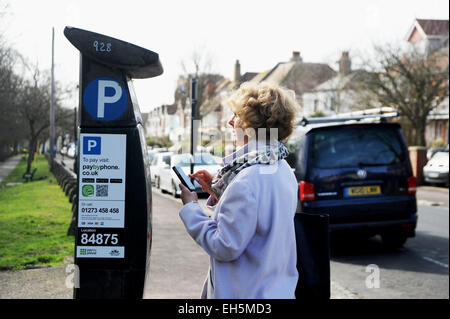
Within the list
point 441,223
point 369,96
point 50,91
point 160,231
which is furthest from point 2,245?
point 369,96

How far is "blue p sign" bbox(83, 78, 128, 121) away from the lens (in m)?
2.17

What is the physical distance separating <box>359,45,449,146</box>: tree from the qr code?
2909cm

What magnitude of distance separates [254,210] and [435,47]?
30174mm

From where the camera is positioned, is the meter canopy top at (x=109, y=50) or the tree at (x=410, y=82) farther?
the tree at (x=410, y=82)

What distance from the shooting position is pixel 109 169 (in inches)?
84.4

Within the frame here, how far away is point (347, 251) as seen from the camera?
8.66 metres

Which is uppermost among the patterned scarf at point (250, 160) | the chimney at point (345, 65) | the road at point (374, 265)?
→ the chimney at point (345, 65)

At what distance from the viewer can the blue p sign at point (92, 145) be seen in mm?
2154

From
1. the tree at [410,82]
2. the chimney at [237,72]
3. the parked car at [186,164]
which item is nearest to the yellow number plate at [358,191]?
the parked car at [186,164]

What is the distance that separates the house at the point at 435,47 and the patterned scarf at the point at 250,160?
29.0 metres

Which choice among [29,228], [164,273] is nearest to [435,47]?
[164,273]

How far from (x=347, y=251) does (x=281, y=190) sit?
7.01 meters

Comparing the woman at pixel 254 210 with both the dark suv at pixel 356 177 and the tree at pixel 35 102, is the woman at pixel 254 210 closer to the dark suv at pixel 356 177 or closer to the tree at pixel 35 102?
the tree at pixel 35 102

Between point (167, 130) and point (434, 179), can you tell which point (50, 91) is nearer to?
point (167, 130)
